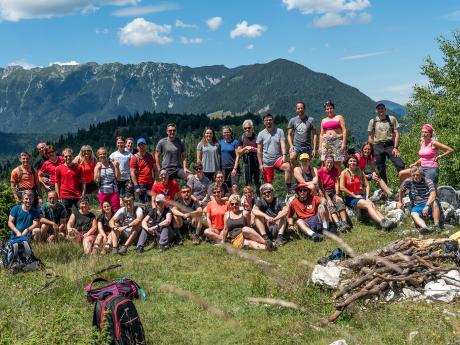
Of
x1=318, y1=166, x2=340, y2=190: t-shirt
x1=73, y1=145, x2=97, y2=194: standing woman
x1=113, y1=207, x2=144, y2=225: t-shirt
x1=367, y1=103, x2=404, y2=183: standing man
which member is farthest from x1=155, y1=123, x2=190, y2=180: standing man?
x1=367, y1=103, x2=404, y2=183: standing man

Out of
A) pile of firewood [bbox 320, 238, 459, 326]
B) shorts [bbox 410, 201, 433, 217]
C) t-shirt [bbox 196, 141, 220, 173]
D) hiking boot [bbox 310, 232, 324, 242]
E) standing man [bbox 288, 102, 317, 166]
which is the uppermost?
standing man [bbox 288, 102, 317, 166]

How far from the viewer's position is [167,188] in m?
12.5

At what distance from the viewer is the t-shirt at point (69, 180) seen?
490 inches

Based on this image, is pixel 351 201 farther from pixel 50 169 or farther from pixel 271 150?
pixel 50 169

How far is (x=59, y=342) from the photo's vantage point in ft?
16.1

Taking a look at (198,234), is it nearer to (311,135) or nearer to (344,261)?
(311,135)

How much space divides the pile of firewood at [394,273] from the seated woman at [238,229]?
3694 millimetres

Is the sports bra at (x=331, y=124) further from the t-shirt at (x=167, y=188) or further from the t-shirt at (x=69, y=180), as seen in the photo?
the t-shirt at (x=69, y=180)

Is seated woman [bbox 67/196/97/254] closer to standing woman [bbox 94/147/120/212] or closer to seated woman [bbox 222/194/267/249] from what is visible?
standing woman [bbox 94/147/120/212]

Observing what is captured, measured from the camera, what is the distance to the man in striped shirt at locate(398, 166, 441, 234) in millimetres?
10977

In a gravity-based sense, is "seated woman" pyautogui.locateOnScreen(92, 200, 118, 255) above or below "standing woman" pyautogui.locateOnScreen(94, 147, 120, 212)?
below

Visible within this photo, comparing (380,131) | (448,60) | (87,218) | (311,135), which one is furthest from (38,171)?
(448,60)

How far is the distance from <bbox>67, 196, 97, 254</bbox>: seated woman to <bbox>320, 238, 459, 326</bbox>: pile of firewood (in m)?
6.94

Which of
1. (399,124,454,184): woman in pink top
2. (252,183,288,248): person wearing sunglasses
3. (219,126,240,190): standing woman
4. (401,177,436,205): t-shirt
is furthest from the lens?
(219,126,240,190): standing woman
